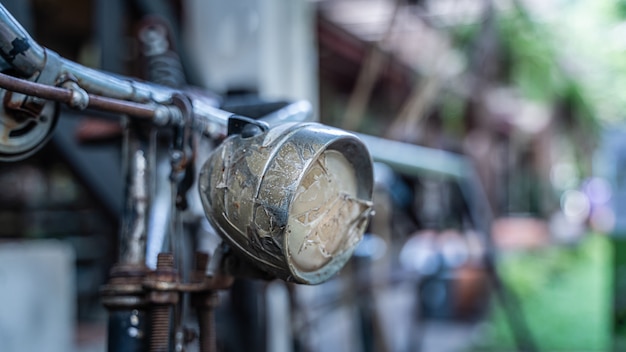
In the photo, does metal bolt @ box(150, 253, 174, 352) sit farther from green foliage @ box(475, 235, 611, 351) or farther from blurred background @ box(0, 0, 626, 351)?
green foliage @ box(475, 235, 611, 351)

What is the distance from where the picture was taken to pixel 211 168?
1.33 meters

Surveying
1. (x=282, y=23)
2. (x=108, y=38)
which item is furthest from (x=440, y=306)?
(x=108, y=38)

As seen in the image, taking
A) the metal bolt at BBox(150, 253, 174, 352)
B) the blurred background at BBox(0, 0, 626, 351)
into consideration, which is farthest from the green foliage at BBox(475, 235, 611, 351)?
the metal bolt at BBox(150, 253, 174, 352)

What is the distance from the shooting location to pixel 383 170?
384 cm

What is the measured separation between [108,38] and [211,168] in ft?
6.21

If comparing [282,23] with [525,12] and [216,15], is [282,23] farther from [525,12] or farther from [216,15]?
[525,12]

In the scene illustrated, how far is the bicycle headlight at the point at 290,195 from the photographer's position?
120cm

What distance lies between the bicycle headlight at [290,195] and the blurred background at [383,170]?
0.56 meters

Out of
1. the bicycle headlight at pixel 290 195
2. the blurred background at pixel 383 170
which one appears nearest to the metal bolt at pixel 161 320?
the bicycle headlight at pixel 290 195

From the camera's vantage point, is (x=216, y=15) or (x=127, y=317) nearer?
(x=127, y=317)

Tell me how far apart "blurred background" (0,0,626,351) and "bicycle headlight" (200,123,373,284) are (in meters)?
0.56

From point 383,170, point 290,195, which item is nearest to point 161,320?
point 290,195

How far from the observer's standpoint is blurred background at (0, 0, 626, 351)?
305 centimetres

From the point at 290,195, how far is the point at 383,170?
270 centimetres
